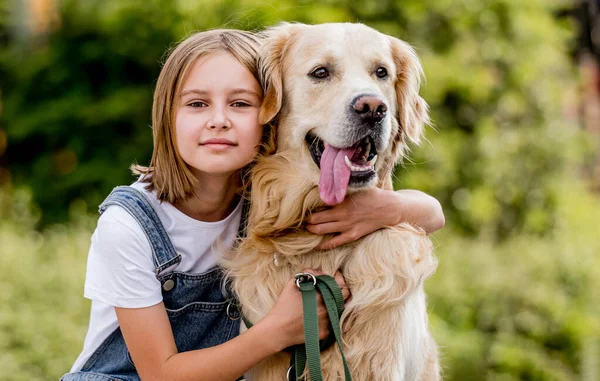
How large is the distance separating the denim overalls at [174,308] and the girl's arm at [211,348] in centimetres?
14

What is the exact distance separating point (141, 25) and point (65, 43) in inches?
37.7

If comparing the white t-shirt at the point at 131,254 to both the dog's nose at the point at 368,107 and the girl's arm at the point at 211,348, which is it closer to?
the girl's arm at the point at 211,348

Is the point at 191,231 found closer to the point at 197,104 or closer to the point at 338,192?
the point at 197,104

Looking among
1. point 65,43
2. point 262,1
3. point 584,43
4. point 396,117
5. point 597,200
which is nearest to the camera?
point 396,117

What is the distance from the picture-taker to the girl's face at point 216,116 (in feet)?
8.58

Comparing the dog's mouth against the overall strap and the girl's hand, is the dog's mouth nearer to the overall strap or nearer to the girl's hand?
the girl's hand

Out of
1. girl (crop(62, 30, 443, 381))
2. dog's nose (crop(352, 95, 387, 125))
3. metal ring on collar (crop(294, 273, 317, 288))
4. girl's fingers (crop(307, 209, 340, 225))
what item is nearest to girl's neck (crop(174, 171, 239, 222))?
girl (crop(62, 30, 443, 381))

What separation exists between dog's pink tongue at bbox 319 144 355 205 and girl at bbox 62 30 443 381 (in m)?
0.12

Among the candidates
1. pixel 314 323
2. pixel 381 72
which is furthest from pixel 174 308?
pixel 381 72

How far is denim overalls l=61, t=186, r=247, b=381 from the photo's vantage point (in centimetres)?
262

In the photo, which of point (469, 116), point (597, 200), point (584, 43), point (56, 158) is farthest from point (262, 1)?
point (584, 43)

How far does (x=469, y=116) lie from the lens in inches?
274

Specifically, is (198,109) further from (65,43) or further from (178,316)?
(65,43)

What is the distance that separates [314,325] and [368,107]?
30.6 inches
